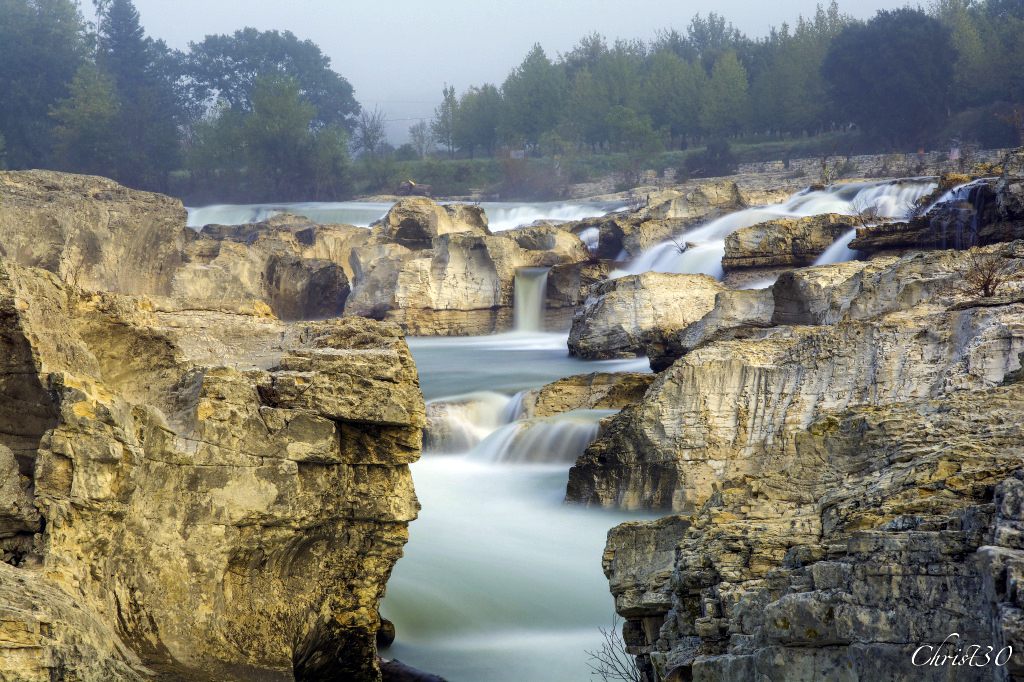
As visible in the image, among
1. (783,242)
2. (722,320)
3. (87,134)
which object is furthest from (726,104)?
(722,320)

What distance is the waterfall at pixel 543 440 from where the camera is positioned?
11.1 metres

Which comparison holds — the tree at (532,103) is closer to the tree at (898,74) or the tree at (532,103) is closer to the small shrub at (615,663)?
the tree at (898,74)

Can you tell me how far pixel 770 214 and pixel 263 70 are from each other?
71.5 metres

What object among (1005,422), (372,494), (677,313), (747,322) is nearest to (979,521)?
(1005,422)

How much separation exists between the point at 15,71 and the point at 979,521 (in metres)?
74.4

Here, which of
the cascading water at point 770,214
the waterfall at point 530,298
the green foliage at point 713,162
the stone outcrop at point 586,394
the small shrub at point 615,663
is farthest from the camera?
the green foliage at point 713,162

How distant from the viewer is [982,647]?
286 cm

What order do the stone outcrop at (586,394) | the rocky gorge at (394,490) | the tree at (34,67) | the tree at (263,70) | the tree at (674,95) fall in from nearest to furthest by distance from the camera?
the rocky gorge at (394,490) < the stone outcrop at (586,394) < the tree at (674,95) < the tree at (34,67) < the tree at (263,70)

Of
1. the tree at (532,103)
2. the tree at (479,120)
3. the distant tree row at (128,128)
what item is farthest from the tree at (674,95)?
the distant tree row at (128,128)

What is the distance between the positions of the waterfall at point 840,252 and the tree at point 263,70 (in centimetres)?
7390

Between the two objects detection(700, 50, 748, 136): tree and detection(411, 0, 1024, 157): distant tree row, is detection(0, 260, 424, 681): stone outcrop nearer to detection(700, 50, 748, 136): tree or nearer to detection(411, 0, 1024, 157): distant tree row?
detection(411, 0, 1024, 157): distant tree row

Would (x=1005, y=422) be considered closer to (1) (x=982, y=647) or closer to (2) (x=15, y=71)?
(1) (x=982, y=647)

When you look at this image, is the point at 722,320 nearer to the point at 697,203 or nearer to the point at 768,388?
→ the point at 768,388

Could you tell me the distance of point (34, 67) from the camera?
68625mm
